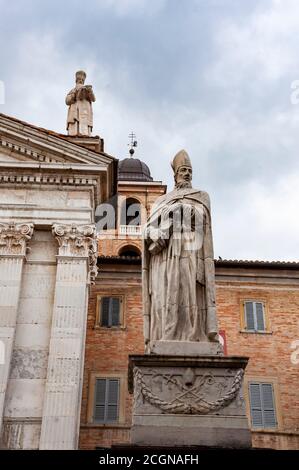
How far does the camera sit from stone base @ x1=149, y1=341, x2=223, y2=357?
6.72 metres

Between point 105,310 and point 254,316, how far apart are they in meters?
5.82

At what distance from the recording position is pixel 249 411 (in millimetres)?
23078

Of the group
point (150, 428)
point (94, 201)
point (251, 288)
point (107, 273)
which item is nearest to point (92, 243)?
point (94, 201)

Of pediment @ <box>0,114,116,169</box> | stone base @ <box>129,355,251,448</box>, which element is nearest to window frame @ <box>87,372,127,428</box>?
pediment @ <box>0,114,116,169</box>

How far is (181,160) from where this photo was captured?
8055 millimetres

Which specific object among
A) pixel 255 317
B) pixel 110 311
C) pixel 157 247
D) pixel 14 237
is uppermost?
pixel 110 311

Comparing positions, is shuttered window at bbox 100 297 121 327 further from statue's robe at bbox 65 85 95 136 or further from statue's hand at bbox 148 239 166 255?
statue's hand at bbox 148 239 166 255

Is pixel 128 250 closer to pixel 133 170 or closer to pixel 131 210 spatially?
pixel 131 210

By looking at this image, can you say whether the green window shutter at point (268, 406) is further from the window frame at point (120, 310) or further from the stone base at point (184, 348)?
the stone base at point (184, 348)

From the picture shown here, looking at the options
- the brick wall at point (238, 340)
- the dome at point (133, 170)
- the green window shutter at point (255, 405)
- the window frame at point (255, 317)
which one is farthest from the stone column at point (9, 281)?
the dome at point (133, 170)

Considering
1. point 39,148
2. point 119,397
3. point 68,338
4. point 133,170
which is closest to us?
point 68,338

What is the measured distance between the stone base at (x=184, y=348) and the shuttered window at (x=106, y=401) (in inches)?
661

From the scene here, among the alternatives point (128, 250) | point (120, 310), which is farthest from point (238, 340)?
point (128, 250)

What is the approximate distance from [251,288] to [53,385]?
1204 centimetres
